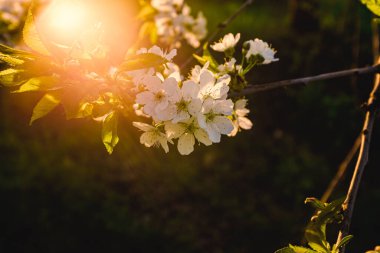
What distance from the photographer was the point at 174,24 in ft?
6.84

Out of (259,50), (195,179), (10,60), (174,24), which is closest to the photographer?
(10,60)

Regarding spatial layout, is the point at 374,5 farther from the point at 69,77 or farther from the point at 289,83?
the point at 69,77

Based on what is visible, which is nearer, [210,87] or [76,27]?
[210,87]

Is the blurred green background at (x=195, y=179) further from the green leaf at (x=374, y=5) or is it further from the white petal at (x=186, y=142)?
the white petal at (x=186, y=142)

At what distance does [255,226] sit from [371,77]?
6.63 feet

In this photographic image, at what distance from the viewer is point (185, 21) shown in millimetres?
2143

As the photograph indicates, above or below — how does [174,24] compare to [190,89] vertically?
above

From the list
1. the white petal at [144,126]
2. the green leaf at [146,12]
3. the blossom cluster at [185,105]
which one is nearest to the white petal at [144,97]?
the blossom cluster at [185,105]

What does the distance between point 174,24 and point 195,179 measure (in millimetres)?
1984

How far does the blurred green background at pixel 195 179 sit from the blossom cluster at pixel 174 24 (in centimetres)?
113

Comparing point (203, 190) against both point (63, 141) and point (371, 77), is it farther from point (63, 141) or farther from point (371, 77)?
point (371, 77)

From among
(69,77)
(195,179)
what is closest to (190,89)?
(69,77)

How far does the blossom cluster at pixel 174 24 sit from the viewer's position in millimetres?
1967

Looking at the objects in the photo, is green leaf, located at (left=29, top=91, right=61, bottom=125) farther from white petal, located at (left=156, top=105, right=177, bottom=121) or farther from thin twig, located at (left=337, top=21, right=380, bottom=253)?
thin twig, located at (left=337, top=21, right=380, bottom=253)
